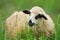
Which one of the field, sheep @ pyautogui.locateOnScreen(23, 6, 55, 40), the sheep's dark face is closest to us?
the sheep's dark face

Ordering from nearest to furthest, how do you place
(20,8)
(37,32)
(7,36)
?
(7,36)
(37,32)
(20,8)

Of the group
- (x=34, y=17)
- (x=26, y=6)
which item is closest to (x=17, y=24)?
(x=34, y=17)

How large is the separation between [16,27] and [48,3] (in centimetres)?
291

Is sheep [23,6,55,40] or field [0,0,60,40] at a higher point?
field [0,0,60,40]

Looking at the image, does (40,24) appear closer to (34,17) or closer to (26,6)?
(34,17)

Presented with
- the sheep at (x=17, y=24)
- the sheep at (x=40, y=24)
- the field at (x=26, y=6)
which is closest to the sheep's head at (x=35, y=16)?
the sheep at (x=40, y=24)

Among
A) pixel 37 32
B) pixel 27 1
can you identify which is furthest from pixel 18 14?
pixel 27 1

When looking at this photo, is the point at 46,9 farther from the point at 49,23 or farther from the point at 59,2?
the point at 49,23

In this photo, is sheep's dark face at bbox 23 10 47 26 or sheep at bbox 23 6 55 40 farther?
sheep at bbox 23 6 55 40

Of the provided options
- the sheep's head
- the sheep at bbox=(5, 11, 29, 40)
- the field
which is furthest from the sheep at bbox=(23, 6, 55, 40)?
the field

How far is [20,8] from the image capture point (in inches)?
485

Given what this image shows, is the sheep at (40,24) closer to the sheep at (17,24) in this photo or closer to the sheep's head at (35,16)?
the sheep's head at (35,16)

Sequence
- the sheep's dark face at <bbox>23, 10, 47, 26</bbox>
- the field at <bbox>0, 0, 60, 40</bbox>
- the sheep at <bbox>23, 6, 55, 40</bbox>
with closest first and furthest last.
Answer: the sheep's dark face at <bbox>23, 10, 47, 26</bbox> → the sheep at <bbox>23, 6, 55, 40</bbox> → the field at <bbox>0, 0, 60, 40</bbox>

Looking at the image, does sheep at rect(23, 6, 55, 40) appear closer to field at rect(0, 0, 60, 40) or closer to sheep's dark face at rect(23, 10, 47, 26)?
sheep's dark face at rect(23, 10, 47, 26)
